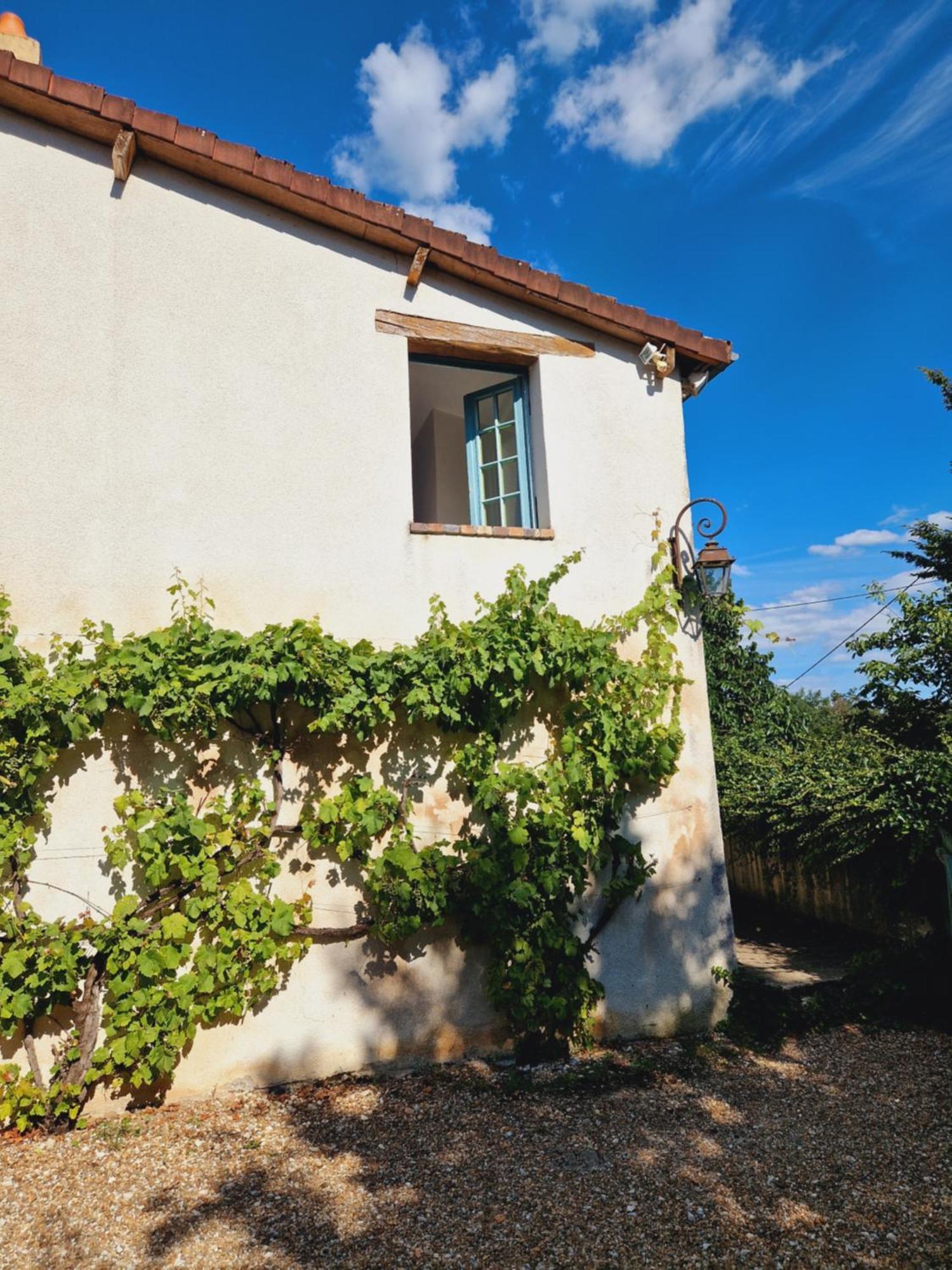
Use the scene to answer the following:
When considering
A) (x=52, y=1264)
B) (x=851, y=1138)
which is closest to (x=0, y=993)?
(x=52, y=1264)

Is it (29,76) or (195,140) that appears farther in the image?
(195,140)

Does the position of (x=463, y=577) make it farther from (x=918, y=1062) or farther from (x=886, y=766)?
(x=918, y=1062)

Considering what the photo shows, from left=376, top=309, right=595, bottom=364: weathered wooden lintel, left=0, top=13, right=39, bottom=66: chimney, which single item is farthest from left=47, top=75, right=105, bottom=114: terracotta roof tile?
left=376, top=309, right=595, bottom=364: weathered wooden lintel

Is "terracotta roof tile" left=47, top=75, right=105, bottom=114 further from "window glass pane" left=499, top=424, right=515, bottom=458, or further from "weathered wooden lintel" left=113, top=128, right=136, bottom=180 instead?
"window glass pane" left=499, top=424, right=515, bottom=458

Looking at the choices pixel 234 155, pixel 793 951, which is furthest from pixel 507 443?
pixel 793 951

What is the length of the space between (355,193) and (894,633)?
5.86 meters

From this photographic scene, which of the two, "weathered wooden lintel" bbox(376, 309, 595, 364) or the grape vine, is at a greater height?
"weathered wooden lintel" bbox(376, 309, 595, 364)

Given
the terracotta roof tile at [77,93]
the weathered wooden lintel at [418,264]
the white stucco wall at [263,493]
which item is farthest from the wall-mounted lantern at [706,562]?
the terracotta roof tile at [77,93]

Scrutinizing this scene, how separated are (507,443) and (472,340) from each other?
849 mm

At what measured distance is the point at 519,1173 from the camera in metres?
3.87

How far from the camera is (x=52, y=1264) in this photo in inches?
129

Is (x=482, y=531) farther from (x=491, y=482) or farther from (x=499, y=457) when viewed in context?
(x=499, y=457)

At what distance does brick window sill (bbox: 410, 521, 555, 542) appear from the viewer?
5559 mm

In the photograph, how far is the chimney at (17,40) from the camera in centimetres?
548
